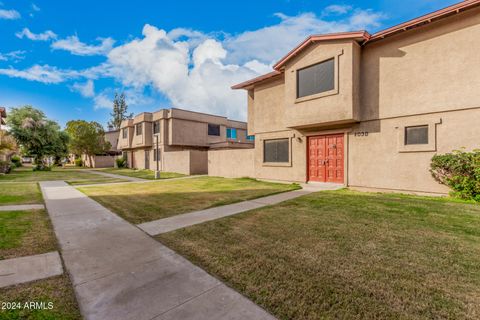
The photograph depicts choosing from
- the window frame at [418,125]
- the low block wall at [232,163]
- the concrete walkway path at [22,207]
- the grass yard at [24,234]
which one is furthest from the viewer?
the low block wall at [232,163]

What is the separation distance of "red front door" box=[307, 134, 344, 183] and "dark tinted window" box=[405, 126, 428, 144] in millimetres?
2575

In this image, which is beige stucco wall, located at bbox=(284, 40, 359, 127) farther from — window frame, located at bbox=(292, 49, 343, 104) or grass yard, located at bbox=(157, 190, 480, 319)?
grass yard, located at bbox=(157, 190, 480, 319)

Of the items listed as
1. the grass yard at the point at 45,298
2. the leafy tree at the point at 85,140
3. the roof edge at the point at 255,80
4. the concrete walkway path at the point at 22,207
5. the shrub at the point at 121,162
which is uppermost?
the roof edge at the point at 255,80

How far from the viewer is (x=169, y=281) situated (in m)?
2.76

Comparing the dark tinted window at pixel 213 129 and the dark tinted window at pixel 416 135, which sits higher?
the dark tinted window at pixel 213 129

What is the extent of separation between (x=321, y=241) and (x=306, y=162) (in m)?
8.10

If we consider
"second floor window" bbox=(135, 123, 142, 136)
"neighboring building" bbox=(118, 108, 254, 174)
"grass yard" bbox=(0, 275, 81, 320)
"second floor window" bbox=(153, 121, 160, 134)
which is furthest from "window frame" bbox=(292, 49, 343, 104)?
"second floor window" bbox=(135, 123, 142, 136)

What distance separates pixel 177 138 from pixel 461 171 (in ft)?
73.5

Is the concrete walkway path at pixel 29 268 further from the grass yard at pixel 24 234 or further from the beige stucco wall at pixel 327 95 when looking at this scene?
the beige stucco wall at pixel 327 95

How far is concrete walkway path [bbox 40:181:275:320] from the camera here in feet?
7.26

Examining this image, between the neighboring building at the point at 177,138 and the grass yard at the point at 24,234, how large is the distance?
14289 mm

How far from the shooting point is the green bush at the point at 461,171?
23.0ft

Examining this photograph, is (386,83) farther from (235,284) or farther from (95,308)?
(95,308)

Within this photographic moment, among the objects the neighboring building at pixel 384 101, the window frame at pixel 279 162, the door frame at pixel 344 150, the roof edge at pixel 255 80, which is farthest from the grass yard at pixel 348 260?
the roof edge at pixel 255 80
